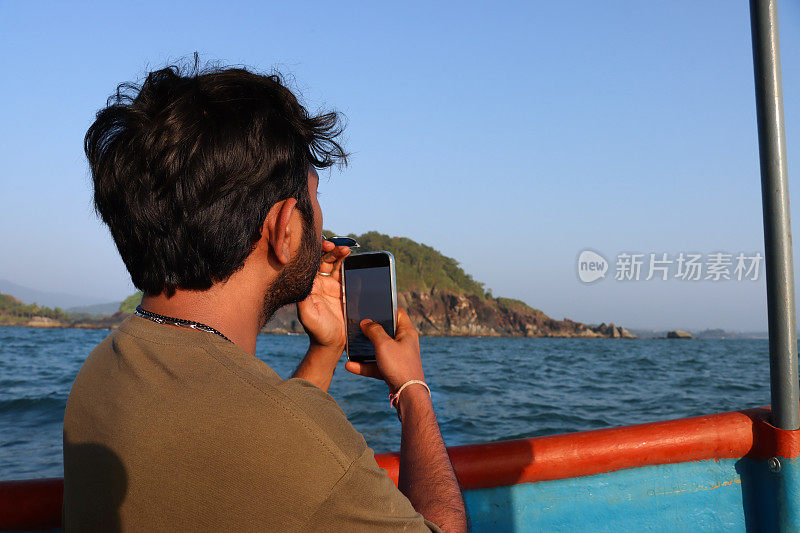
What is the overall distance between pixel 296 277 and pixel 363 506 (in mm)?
502

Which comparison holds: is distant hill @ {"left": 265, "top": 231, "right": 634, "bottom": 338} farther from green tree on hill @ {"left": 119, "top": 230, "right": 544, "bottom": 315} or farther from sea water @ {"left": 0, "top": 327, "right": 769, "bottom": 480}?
sea water @ {"left": 0, "top": 327, "right": 769, "bottom": 480}

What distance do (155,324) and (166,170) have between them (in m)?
0.27

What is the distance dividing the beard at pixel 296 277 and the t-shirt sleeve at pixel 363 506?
1.38 ft

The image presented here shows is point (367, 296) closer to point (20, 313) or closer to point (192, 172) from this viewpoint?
point (192, 172)

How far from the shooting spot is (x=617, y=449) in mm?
1902

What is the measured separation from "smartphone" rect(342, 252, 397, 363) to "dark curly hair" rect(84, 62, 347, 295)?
0.48 meters

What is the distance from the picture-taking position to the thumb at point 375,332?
1291mm

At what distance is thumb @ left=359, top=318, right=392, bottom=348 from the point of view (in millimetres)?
1291

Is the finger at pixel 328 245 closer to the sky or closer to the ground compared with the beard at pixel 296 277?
closer to the sky

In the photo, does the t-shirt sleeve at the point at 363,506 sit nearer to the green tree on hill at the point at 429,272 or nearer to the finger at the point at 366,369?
the finger at the point at 366,369

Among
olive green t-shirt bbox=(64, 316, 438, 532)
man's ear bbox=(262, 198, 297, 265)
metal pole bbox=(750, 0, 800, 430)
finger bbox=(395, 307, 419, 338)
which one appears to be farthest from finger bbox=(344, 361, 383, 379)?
metal pole bbox=(750, 0, 800, 430)

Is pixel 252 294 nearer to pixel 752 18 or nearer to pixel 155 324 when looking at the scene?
pixel 155 324

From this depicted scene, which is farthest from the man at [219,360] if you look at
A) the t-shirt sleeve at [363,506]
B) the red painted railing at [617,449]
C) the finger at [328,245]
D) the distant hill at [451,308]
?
the distant hill at [451,308]

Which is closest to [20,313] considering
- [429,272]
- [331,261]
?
[429,272]
